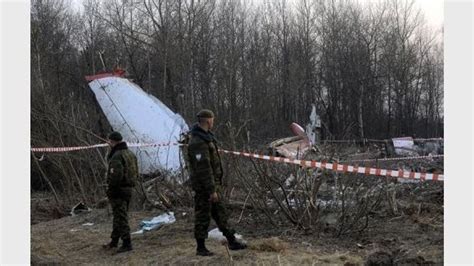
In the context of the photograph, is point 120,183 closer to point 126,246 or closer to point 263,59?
point 126,246

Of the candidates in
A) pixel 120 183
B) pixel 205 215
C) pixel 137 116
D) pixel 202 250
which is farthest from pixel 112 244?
pixel 137 116

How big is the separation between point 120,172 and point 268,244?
2.16m

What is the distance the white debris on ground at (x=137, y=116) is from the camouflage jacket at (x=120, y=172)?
5.95 metres

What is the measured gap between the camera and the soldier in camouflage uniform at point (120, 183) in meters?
7.34

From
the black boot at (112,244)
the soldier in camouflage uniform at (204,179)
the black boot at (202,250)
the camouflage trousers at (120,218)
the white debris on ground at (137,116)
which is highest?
the white debris on ground at (137,116)

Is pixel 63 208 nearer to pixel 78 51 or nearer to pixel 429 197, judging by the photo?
pixel 429 197

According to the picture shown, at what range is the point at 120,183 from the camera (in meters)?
7.39

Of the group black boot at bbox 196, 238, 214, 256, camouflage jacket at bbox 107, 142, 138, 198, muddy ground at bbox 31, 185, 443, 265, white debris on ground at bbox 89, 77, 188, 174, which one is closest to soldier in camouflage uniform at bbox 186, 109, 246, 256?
black boot at bbox 196, 238, 214, 256

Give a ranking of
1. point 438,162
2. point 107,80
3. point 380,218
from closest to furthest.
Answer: point 380,218 → point 107,80 → point 438,162

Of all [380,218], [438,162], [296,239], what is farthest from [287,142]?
[296,239]

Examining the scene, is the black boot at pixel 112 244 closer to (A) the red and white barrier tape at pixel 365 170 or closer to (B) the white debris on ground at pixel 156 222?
(B) the white debris on ground at pixel 156 222

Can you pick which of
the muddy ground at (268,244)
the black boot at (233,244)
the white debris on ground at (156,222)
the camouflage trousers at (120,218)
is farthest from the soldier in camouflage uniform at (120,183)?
the black boot at (233,244)

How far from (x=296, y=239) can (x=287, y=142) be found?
10.4 metres

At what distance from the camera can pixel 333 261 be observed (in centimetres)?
616
